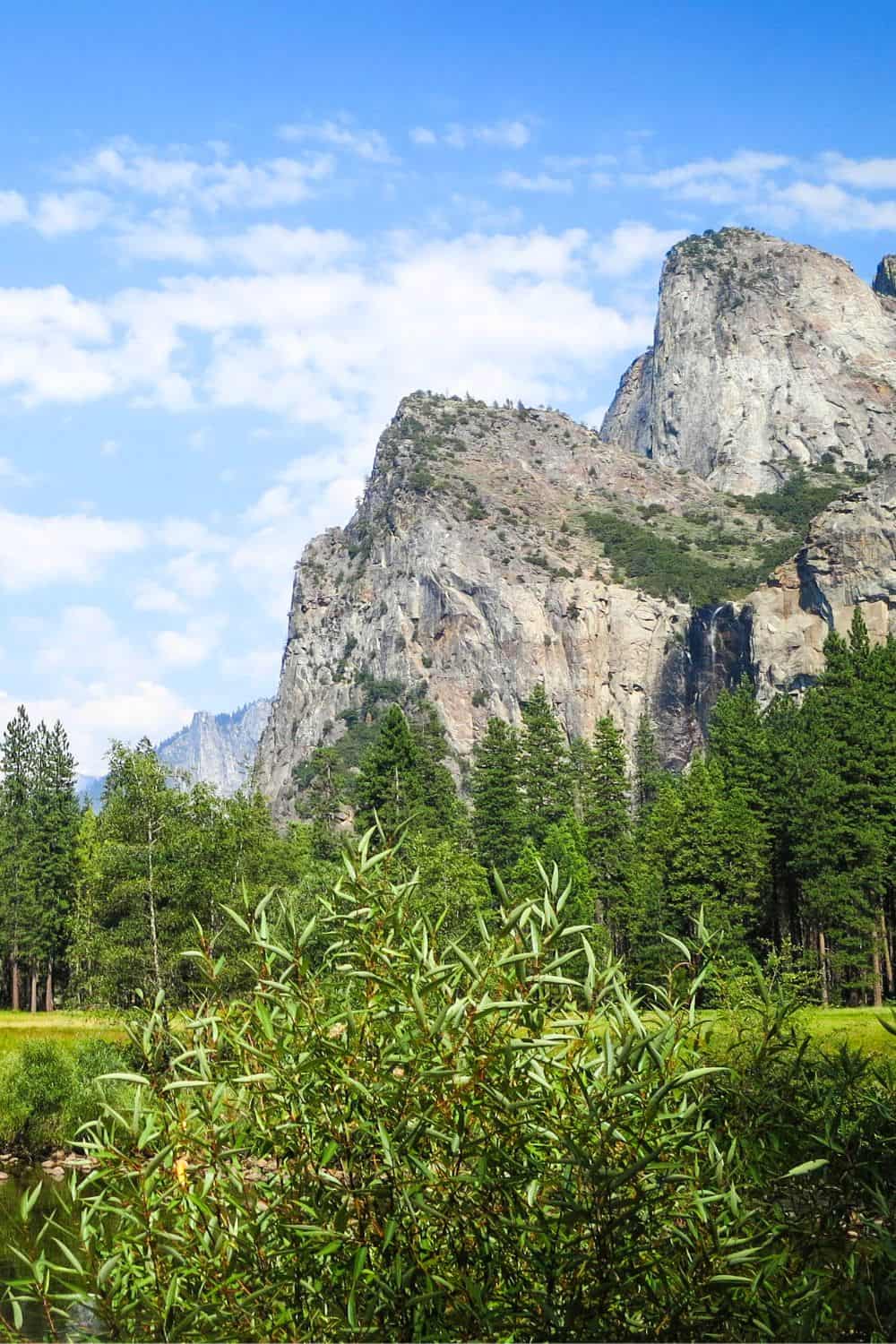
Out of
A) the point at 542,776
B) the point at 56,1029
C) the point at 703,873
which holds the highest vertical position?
the point at 542,776

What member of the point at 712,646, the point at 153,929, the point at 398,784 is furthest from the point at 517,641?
the point at 153,929

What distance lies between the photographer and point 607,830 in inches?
3226

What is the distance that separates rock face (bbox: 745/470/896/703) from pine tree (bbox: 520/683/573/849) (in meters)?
55.1

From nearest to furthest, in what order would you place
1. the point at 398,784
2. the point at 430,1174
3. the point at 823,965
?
the point at 430,1174
the point at 823,965
the point at 398,784

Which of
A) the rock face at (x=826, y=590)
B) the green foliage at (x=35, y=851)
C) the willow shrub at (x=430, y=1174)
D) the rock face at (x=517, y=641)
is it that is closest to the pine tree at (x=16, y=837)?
the green foliage at (x=35, y=851)

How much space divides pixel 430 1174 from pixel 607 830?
256 feet

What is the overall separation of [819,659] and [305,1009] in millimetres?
149365

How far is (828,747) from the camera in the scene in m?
61.9

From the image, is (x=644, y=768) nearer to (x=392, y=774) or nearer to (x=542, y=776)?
(x=542, y=776)

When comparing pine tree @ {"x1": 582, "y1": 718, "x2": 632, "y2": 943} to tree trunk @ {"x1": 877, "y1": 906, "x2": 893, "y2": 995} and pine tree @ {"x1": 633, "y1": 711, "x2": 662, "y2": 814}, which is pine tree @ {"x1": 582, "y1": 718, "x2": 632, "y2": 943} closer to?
tree trunk @ {"x1": 877, "y1": 906, "x2": 893, "y2": 995}

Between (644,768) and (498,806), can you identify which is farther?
(644,768)

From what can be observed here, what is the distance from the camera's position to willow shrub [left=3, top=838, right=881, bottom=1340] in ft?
16.5

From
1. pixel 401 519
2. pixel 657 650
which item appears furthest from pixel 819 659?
pixel 401 519

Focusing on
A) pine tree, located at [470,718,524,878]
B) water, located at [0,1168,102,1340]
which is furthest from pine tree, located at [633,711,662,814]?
water, located at [0,1168,102,1340]
